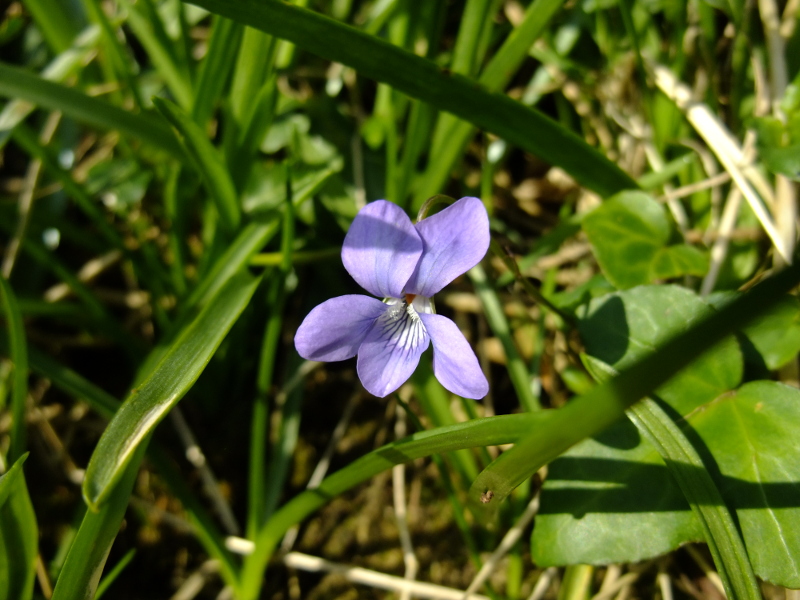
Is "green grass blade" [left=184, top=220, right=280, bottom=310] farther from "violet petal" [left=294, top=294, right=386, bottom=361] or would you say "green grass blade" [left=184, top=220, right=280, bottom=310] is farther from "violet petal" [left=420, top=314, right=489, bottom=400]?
"violet petal" [left=420, top=314, right=489, bottom=400]

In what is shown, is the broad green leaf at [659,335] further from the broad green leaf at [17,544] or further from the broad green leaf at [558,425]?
the broad green leaf at [17,544]

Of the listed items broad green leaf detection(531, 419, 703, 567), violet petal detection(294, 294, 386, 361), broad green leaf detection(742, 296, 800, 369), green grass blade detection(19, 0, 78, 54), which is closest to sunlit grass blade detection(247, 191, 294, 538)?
violet petal detection(294, 294, 386, 361)

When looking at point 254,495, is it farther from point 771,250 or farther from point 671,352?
point 771,250

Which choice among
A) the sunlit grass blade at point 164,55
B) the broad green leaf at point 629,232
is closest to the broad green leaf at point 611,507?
the broad green leaf at point 629,232

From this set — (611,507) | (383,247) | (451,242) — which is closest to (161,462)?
(383,247)

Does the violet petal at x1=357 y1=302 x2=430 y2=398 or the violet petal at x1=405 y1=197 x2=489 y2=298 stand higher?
the violet petal at x1=405 y1=197 x2=489 y2=298

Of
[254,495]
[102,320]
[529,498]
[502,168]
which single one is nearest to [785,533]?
[529,498]
